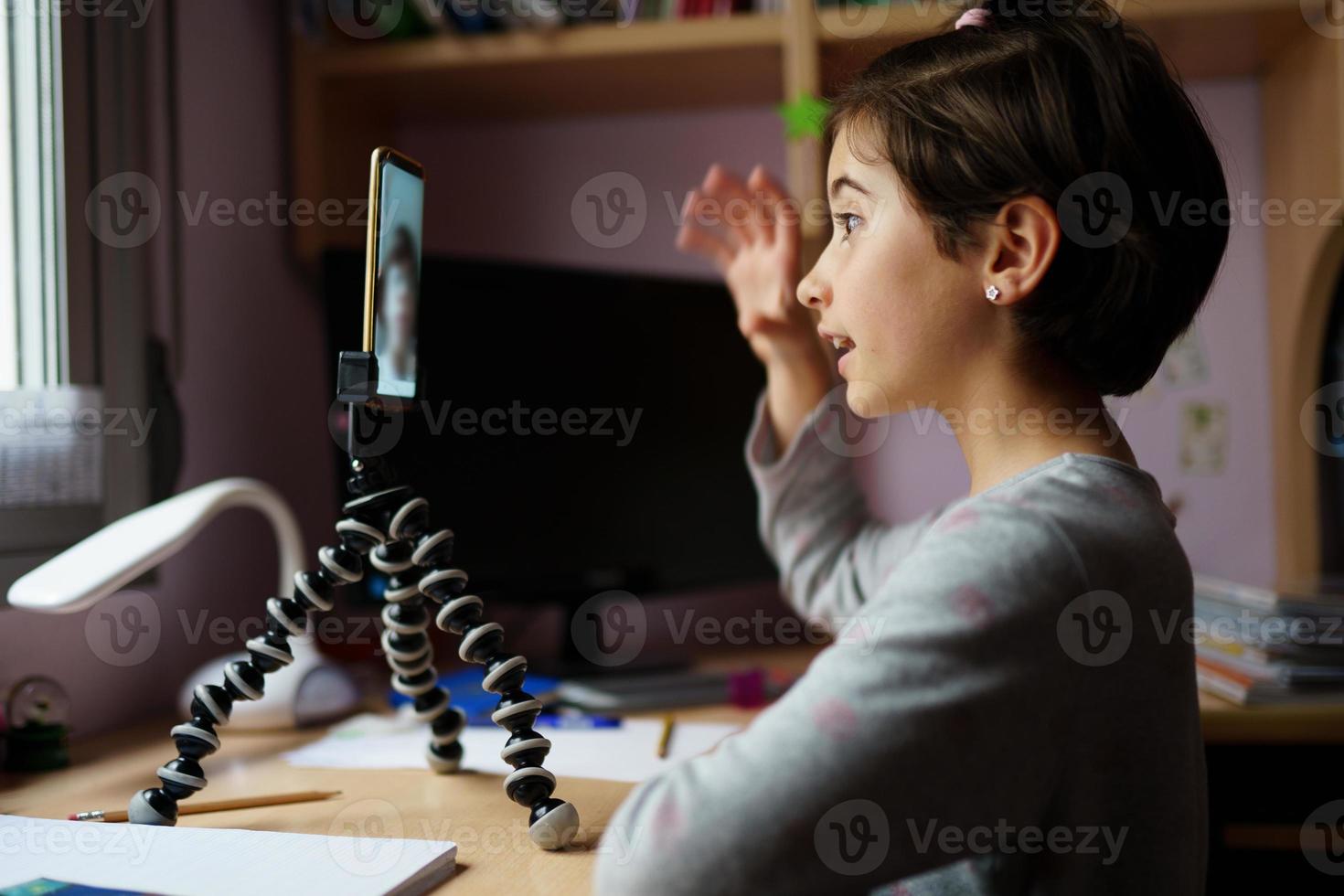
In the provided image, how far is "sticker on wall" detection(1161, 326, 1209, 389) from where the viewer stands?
1.67 meters

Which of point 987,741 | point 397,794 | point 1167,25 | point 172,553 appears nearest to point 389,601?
point 397,794

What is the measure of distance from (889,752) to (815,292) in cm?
38

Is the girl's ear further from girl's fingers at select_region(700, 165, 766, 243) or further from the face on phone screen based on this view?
girl's fingers at select_region(700, 165, 766, 243)

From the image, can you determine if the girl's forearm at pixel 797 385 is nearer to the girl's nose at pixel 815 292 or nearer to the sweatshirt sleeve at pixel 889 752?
the girl's nose at pixel 815 292

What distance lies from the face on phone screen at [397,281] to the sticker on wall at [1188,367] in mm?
1228

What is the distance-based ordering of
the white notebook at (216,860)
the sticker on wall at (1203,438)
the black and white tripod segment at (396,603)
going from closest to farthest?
the white notebook at (216,860), the black and white tripod segment at (396,603), the sticker on wall at (1203,438)

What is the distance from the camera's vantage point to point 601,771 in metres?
0.94

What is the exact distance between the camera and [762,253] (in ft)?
4.11

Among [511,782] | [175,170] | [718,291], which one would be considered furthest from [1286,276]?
[175,170]

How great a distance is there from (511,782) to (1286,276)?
134cm

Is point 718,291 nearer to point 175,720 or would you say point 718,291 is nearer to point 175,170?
point 175,170

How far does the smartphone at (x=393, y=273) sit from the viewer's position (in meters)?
0.78

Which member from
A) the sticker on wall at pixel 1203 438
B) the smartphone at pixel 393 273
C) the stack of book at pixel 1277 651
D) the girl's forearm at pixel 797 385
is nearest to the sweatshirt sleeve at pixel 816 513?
the girl's forearm at pixel 797 385

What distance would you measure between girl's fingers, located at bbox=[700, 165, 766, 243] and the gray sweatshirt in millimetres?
607
